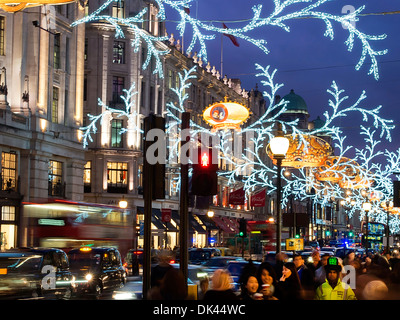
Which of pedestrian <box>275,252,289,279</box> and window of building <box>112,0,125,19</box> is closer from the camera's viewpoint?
pedestrian <box>275,252,289,279</box>

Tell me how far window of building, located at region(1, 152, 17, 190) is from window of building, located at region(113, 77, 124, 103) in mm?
16852

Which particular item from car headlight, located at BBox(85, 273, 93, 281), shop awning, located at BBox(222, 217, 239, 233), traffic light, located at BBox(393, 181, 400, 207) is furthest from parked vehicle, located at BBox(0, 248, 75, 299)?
shop awning, located at BBox(222, 217, 239, 233)

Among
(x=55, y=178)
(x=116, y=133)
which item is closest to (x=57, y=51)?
(x=55, y=178)

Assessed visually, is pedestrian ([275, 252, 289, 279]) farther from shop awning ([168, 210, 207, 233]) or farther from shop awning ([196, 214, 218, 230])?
shop awning ([196, 214, 218, 230])

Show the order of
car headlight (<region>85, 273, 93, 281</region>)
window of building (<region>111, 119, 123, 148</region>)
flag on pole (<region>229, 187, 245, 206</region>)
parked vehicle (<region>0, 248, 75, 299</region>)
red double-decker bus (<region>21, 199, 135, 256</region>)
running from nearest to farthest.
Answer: parked vehicle (<region>0, 248, 75, 299</region>), car headlight (<region>85, 273, 93, 281</region>), red double-decker bus (<region>21, 199, 135, 256</region>), flag on pole (<region>229, 187, 245, 206</region>), window of building (<region>111, 119, 123, 148</region>)

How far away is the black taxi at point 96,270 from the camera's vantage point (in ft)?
81.1

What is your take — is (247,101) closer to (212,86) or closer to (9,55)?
(212,86)

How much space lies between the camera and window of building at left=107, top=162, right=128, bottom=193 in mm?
59625

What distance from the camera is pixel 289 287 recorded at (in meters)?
10.3

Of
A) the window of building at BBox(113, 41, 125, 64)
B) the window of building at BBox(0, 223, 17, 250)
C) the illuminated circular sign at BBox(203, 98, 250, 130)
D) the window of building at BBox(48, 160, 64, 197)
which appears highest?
the window of building at BBox(113, 41, 125, 64)

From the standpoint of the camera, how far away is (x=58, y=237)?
33.5m

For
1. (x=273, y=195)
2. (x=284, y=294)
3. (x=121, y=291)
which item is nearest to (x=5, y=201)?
(x=121, y=291)
